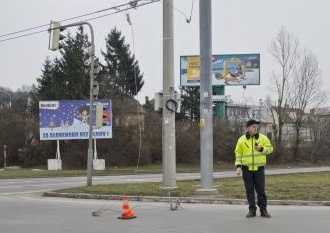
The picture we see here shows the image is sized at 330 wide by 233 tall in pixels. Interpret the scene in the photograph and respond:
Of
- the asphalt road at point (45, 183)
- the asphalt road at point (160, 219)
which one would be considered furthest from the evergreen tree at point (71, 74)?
the asphalt road at point (160, 219)

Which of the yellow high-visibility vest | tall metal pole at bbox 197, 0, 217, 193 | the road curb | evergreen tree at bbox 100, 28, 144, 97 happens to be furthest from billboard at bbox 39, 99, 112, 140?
evergreen tree at bbox 100, 28, 144, 97

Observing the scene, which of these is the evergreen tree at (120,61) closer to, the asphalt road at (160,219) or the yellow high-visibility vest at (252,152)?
the asphalt road at (160,219)

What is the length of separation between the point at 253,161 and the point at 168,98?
7850 mm

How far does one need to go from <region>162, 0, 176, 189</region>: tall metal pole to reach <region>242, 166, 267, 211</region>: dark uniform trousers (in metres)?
7.48

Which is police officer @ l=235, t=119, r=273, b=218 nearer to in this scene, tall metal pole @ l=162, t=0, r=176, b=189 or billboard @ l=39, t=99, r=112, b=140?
tall metal pole @ l=162, t=0, r=176, b=189

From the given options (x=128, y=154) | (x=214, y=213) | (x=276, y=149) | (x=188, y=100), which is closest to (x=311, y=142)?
(x=276, y=149)

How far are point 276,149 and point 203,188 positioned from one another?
53250 mm

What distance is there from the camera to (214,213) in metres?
13.5

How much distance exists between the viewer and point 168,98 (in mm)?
19703

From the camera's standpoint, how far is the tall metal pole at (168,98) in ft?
64.4

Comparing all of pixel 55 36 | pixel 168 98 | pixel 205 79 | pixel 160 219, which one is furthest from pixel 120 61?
pixel 160 219

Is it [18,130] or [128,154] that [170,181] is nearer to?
[128,154]

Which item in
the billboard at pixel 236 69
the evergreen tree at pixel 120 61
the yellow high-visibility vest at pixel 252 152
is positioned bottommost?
the yellow high-visibility vest at pixel 252 152

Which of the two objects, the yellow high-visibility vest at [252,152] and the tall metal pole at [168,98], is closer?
the yellow high-visibility vest at [252,152]
